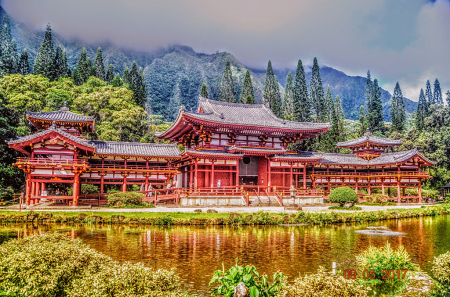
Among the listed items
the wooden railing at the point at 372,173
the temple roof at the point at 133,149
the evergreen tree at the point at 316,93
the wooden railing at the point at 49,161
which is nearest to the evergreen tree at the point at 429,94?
the evergreen tree at the point at 316,93

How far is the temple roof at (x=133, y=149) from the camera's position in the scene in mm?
34084

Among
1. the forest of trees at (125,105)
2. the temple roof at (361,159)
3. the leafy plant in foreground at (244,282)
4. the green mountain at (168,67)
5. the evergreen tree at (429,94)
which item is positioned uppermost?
the green mountain at (168,67)

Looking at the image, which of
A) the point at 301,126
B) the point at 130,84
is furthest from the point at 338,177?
the point at 130,84

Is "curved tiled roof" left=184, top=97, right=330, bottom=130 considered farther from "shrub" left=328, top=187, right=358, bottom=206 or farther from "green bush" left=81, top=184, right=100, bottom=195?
"green bush" left=81, top=184, right=100, bottom=195

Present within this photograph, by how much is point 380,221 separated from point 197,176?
56.0 ft

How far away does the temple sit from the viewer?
30.1m

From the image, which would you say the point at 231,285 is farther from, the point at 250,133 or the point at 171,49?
the point at 171,49

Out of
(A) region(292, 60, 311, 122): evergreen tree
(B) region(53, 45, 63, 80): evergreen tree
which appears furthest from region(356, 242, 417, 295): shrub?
(B) region(53, 45, 63, 80): evergreen tree

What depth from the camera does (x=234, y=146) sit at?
34.6m

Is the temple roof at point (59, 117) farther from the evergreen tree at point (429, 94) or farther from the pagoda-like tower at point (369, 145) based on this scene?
the evergreen tree at point (429, 94)

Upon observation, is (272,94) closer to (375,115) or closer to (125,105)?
(375,115)

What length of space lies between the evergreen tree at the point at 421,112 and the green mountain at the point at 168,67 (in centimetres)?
6108

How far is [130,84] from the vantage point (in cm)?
7112

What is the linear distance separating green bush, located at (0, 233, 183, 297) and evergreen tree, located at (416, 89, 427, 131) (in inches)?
3060
